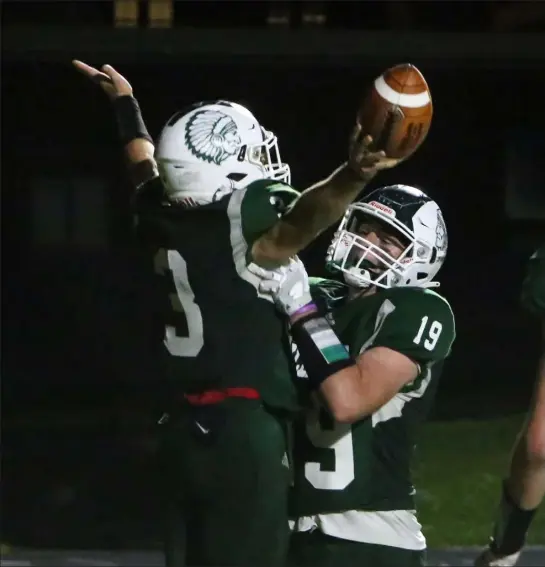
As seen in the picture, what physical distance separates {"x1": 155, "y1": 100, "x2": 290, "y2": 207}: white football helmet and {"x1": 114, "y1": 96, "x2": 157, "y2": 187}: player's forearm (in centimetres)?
42

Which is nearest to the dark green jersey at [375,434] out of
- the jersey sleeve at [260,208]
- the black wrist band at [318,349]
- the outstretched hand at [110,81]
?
the black wrist band at [318,349]

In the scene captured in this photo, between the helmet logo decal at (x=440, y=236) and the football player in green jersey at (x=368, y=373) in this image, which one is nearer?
the football player in green jersey at (x=368, y=373)

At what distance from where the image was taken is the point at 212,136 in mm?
2615

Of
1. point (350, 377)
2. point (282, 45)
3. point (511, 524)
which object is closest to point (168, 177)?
point (350, 377)

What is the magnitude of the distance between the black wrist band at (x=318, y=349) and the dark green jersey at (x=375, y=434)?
12cm

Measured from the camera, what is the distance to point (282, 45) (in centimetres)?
707

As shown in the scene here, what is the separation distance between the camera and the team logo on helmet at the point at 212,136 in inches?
103

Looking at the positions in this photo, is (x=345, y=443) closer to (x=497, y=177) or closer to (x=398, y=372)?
(x=398, y=372)

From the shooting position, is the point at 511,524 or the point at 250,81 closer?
the point at 511,524

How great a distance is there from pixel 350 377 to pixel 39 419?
5.01 metres

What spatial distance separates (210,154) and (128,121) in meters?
0.76

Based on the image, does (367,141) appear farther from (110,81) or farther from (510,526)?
(110,81)

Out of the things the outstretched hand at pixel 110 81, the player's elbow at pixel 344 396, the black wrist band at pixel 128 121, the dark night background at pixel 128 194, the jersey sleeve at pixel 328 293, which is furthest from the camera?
the dark night background at pixel 128 194

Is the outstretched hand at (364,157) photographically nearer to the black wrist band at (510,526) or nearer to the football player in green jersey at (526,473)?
the football player in green jersey at (526,473)
